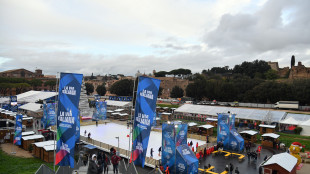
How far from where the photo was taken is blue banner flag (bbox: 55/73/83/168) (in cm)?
1172

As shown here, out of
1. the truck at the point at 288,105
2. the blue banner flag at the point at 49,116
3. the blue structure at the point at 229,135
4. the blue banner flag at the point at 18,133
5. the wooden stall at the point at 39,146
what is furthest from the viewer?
the truck at the point at 288,105

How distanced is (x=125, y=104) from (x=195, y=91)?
24.7 metres

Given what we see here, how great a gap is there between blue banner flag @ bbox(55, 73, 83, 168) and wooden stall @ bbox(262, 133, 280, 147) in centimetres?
2342

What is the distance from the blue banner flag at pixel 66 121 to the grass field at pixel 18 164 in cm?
618

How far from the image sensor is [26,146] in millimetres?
24109

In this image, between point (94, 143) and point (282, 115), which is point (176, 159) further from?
point (282, 115)

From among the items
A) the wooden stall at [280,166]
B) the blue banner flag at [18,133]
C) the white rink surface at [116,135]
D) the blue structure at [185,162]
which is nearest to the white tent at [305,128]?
the white rink surface at [116,135]

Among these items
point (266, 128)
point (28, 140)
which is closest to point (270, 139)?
point (266, 128)

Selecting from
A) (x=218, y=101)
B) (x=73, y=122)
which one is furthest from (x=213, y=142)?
(x=218, y=101)

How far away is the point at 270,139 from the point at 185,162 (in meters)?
16.0

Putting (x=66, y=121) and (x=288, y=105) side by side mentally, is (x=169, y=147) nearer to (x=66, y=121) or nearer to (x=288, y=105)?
(x=66, y=121)

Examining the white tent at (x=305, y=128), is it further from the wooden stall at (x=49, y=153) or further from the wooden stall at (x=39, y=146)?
the wooden stall at (x=39, y=146)

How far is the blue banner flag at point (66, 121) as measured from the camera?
1172 cm

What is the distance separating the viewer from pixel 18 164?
18.6 metres
